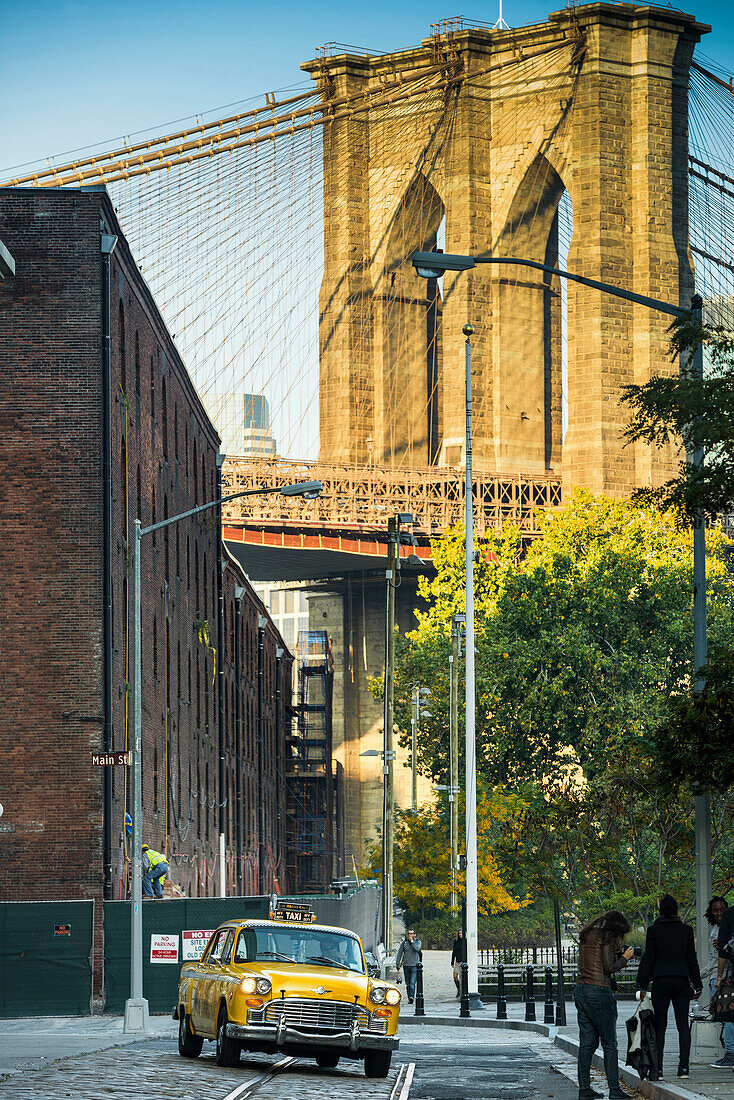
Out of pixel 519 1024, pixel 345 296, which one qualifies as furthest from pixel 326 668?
pixel 519 1024

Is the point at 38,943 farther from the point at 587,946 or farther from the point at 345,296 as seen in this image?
the point at 345,296

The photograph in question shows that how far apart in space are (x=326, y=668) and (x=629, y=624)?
3756cm

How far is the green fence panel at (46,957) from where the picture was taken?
3309cm

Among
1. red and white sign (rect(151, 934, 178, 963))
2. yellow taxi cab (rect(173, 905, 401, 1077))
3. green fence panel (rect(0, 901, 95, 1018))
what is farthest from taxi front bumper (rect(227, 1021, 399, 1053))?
Result: red and white sign (rect(151, 934, 178, 963))

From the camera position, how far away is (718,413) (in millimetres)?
18875

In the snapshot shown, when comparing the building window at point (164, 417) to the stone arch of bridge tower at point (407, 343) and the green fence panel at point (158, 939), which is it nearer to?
the green fence panel at point (158, 939)

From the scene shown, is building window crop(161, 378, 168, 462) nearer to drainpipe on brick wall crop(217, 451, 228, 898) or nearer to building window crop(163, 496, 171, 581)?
building window crop(163, 496, 171, 581)

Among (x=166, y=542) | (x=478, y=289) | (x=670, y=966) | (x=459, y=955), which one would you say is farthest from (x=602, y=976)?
(x=478, y=289)

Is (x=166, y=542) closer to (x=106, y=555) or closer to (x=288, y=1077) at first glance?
(x=106, y=555)

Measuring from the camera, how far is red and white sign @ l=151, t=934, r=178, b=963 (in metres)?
34.0

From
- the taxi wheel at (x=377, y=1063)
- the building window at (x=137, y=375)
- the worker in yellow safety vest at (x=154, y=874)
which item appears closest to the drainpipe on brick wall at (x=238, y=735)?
the building window at (x=137, y=375)

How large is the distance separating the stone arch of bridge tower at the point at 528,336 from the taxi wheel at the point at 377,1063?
3041 inches

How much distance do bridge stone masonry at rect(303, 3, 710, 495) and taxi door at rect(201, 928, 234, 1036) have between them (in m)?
71.4

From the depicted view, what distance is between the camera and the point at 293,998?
61.6 ft
